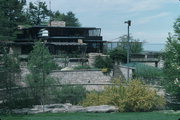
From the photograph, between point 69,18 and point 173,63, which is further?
point 69,18

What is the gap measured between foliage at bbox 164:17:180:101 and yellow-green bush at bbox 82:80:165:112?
1086 mm

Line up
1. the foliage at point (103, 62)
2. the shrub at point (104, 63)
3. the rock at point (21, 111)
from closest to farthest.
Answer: the rock at point (21, 111) < the shrub at point (104, 63) < the foliage at point (103, 62)

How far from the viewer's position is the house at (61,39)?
2179 inches

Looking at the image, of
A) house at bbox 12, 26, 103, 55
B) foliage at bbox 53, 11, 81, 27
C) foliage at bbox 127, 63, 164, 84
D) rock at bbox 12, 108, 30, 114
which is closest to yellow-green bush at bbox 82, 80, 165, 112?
foliage at bbox 127, 63, 164, 84

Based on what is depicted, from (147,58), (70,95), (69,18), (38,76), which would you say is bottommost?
(70,95)

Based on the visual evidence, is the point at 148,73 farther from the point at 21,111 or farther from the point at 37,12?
the point at 37,12

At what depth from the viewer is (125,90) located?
25828 mm

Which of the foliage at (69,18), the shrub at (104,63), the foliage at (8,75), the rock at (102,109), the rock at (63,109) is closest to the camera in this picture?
the rock at (63,109)

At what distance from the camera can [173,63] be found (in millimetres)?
26234

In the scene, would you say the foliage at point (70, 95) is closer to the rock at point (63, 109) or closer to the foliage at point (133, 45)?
the rock at point (63, 109)

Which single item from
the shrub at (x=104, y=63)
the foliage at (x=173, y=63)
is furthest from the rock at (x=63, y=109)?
the shrub at (x=104, y=63)

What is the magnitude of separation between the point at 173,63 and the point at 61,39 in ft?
113

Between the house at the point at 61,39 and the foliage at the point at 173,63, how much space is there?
29430 mm

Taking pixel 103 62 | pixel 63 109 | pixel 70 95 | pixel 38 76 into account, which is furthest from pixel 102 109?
pixel 103 62
